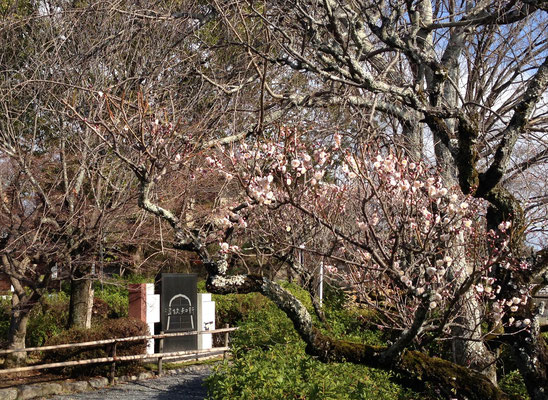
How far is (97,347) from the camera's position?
11.6 meters

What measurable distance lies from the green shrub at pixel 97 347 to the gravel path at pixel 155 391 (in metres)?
0.68

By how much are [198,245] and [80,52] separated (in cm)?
543

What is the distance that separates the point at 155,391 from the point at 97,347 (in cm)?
159

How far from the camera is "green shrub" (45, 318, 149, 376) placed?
11414 mm

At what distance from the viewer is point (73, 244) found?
9922mm

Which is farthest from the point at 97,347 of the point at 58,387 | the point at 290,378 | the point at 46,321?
the point at 290,378

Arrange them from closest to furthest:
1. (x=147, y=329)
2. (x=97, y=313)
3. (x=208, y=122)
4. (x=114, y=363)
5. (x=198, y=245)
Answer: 1. (x=198, y=245)
2. (x=208, y=122)
3. (x=114, y=363)
4. (x=147, y=329)
5. (x=97, y=313)

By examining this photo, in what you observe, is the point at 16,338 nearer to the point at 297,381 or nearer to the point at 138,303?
the point at 138,303

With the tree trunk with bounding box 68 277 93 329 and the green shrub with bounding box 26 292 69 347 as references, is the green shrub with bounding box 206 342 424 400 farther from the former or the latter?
the green shrub with bounding box 26 292 69 347

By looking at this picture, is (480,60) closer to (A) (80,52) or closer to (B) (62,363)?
(A) (80,52)

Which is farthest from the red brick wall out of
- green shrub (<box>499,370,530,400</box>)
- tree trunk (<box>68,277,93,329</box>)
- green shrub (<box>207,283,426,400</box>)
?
green shrub (<box>499,370,530,400</box>)

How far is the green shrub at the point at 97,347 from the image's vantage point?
11414mm

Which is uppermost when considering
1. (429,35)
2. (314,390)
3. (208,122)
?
(429,35)

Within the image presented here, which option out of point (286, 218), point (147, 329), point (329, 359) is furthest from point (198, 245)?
point (147, 329)
